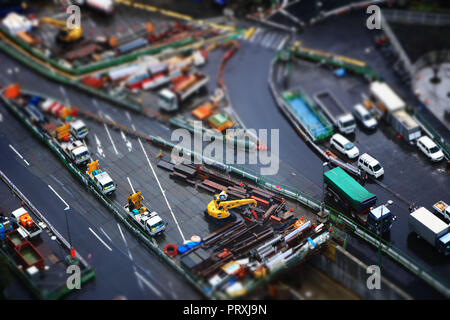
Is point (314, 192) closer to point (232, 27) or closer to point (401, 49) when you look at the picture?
point (401, 49)

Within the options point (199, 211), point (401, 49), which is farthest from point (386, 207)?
point (401, 49)

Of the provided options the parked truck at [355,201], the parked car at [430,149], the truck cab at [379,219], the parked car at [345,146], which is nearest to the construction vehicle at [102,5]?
the parked car at [345,146]

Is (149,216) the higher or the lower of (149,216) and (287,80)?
the lower

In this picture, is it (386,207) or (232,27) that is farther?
(232,27)

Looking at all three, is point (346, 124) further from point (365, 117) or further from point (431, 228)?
point (431, 228)

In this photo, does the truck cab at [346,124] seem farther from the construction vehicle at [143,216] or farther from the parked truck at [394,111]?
the construction vehicle at [143,216]

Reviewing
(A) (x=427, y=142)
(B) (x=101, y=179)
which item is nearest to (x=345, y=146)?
(A) (x=427, y=142)

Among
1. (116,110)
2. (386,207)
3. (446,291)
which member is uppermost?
(116,110)
